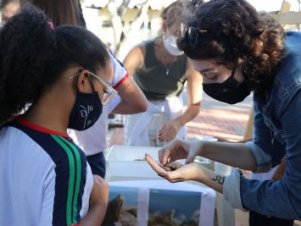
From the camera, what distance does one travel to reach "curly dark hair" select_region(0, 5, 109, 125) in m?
1.00

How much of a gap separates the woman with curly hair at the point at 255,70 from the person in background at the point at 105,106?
1.24 feet

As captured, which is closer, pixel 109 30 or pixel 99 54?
pixel 99 54

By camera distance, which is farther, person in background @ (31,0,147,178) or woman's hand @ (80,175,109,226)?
person in background @ (31,0,147,178)

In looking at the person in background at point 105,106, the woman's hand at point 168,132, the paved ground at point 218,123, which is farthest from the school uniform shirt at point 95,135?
the paved ground at point 218,123

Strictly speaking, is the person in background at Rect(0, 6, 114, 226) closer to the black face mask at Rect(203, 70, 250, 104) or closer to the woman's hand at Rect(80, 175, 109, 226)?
the woman's hand at Rect(80, 175, 109, 226)

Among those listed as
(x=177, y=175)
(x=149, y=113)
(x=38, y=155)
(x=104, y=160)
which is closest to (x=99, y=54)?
(x=38, y=155)

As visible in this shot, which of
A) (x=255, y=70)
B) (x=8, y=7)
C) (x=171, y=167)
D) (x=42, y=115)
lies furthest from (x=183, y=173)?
(x=8, y=7)

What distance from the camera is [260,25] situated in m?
1.21

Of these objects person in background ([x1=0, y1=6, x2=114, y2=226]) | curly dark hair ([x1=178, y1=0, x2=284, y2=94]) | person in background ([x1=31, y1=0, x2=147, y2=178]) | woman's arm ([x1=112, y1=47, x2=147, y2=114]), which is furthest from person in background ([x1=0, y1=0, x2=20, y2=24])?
curly dark hair ([x1=178, y1=0, x2=284, y2=94])

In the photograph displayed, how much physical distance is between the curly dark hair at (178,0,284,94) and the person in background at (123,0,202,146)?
1.21 metres

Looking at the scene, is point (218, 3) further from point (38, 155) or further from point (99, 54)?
point (38, 155)

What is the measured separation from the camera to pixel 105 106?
62.3 inches

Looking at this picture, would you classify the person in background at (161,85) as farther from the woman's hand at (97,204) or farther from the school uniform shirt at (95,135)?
the woman's hand at (97,204)

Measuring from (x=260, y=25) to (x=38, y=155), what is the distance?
69 cm
